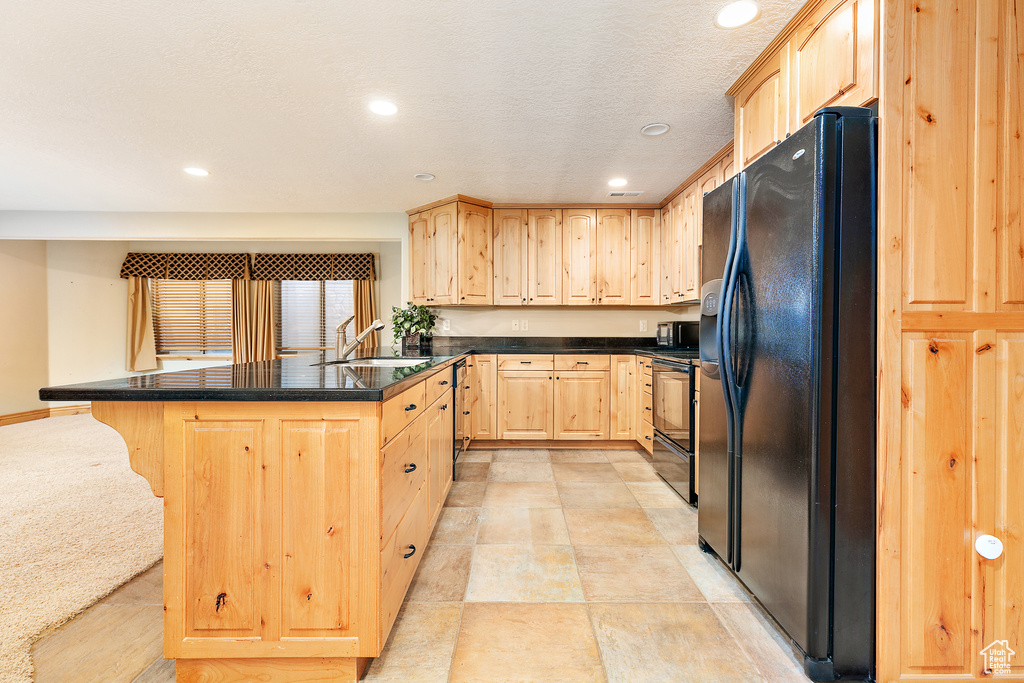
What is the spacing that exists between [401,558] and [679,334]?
3282 mm

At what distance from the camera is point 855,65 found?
4.53ft

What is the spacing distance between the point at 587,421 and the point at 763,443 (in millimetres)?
2517

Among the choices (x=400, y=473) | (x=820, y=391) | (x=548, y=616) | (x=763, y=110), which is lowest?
(x=548, y=616)

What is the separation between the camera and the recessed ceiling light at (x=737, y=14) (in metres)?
1.58

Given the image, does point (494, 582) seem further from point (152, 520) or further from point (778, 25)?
point (778, 25)

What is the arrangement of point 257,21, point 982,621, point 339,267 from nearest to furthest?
point 982,621
point 257,21
point 339,267

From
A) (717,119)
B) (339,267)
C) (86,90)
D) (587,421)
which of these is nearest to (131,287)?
(339,267)

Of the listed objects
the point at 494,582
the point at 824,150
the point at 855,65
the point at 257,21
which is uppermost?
the point at 257,21

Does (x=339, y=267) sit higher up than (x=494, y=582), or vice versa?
(x=339, y=267)

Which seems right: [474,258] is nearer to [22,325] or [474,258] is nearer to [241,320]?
[241,320]

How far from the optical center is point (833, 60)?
1.47 meters

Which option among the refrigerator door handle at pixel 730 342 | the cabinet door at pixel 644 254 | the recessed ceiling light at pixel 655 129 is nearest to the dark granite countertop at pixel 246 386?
the refrigerator door handle at pixel 730 342

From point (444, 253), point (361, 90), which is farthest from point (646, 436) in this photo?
point (361, 90)

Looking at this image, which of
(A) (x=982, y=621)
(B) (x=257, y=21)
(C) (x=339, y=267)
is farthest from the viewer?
(C) (x=339, y=267)
